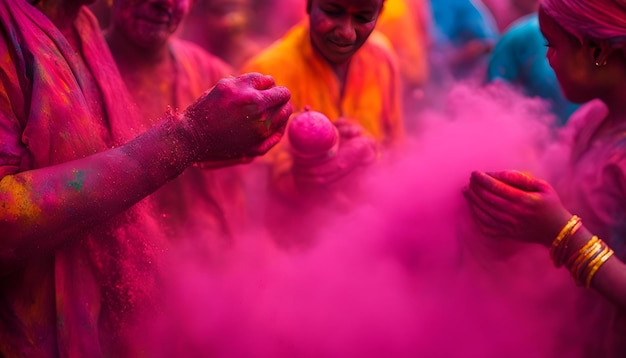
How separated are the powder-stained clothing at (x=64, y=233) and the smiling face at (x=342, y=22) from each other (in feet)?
3.54

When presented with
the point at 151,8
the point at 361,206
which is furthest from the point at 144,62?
the point at 361,206

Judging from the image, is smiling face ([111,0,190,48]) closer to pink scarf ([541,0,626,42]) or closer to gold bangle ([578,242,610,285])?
pink scarf ([541,0,626,42])

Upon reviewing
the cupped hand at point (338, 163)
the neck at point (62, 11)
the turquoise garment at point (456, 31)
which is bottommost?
the turquoise garment at point (456, 31)

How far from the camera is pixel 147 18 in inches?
110

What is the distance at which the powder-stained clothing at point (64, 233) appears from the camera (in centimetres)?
173

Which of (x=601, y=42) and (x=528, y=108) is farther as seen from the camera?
(x=528, y=108)

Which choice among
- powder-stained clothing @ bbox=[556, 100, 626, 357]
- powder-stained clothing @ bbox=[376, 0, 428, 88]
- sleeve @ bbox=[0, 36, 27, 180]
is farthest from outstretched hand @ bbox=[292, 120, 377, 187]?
powder-stained clothing @ bbox=[376, 0, 428, 88]

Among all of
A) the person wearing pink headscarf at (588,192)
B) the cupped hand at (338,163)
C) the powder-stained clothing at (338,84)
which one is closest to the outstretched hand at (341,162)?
the cupped hand at (338,163)

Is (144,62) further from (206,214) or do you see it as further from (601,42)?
(601,42)

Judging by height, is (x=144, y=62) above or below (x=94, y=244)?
below

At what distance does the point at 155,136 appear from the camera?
1794 mm

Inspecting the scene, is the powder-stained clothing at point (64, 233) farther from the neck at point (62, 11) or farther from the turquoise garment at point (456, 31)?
the turquoise garment at point (456, 31)

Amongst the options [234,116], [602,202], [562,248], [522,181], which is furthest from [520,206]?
[234,116]

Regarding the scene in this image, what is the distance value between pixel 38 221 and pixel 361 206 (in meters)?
1.37
